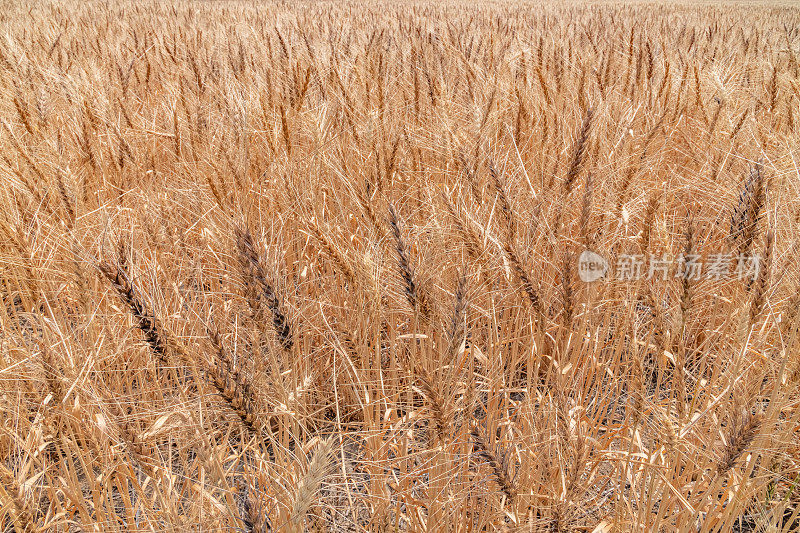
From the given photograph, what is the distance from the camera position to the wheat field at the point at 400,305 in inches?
38.7

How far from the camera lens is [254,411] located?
90cm

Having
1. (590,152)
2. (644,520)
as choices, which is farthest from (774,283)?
(590,152)

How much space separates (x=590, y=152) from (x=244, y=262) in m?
1.24

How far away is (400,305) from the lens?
1305mm

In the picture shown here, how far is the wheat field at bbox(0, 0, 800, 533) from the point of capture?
3.22 ft
